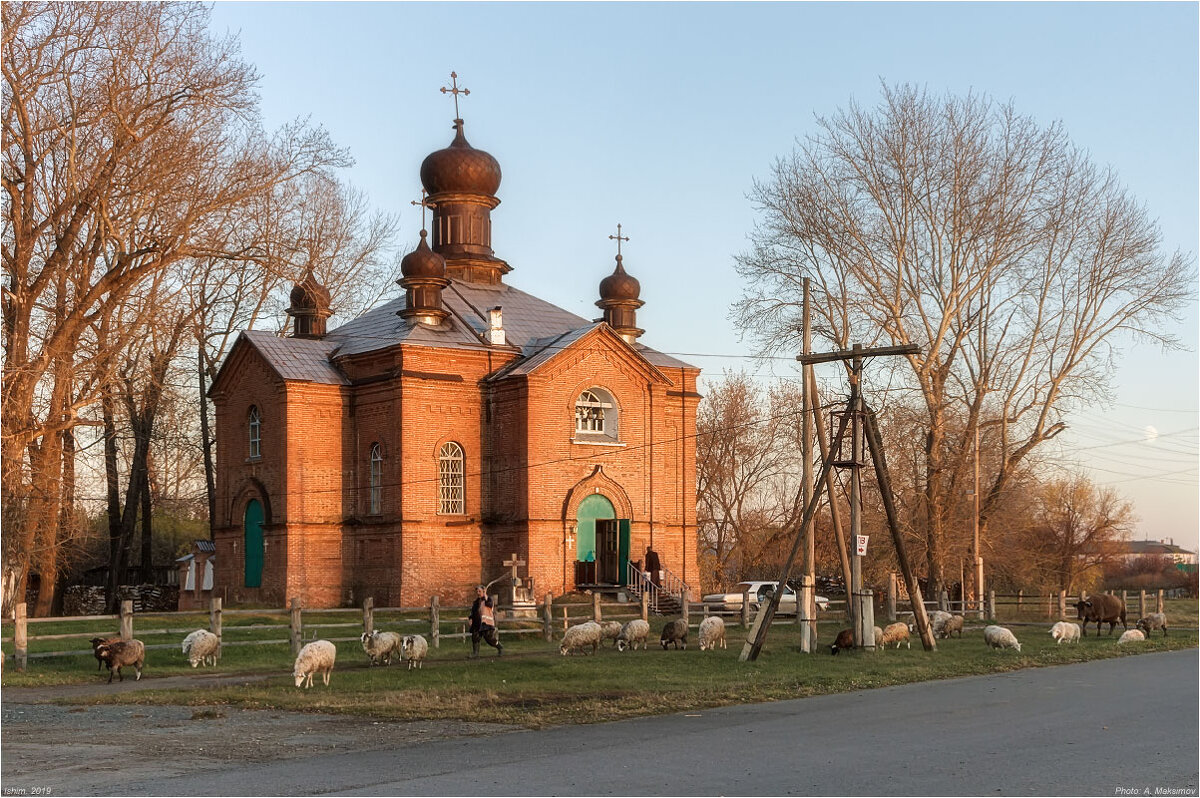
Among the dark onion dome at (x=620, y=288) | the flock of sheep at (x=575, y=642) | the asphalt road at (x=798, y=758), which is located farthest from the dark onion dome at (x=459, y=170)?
the asphalt road at (x=798, y=758)

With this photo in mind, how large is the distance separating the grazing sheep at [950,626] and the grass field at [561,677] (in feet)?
5.15

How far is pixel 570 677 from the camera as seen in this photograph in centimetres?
2206

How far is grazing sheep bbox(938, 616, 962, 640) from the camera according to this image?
108 ft

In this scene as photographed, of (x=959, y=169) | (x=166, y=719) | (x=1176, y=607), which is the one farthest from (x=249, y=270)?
(x=1176, y=607)

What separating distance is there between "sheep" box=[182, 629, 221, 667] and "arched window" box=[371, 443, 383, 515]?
14.9m

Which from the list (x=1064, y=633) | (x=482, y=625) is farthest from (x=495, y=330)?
(x=1064, y=633)

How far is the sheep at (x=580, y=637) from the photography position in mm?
26984

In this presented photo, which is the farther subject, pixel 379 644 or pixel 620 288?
pixel 620 288

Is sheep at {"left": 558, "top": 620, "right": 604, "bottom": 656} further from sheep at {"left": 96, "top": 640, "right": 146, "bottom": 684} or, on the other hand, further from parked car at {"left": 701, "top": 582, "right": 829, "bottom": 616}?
parked car at {"left": 701, "top": 582, "right": 829, "bottom": 616}

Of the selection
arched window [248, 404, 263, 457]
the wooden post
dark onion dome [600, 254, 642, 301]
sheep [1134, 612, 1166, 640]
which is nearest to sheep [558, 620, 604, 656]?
the wooden post

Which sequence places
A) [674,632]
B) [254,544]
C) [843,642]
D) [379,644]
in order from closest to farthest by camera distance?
[379,644], [843,642], [674,632], [254,544]

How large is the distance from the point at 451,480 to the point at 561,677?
18917mm

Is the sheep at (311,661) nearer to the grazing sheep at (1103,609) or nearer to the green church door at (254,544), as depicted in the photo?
the grazing sheep at (1103,609)

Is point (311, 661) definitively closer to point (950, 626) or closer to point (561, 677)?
point (561, 677)
